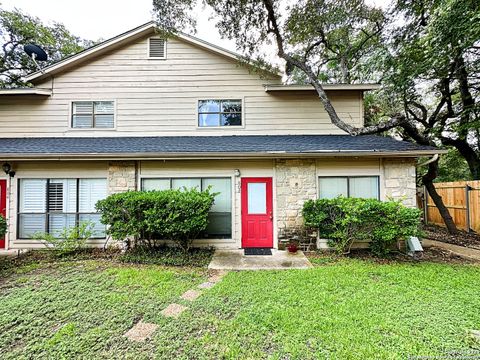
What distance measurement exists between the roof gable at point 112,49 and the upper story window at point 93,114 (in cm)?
127

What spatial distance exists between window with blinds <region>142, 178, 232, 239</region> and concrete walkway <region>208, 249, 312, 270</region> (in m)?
0.76

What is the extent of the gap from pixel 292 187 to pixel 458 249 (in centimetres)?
497

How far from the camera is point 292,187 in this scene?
6.20 meters

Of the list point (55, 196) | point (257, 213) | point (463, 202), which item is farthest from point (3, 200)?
point (463, 202)

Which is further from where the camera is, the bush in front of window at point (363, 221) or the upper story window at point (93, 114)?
the upper story window at point (93, 114)

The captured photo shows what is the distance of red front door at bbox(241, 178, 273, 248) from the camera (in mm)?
6258

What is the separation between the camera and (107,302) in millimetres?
3387

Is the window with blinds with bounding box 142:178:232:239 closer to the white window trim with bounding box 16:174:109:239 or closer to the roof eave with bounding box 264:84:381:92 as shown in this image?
the white window trim with bounding box 16:174:109:239

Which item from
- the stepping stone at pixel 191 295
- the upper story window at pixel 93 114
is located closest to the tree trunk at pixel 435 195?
the stepping stone at pixel 191 295

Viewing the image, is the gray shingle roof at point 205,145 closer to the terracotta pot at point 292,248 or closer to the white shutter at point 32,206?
the white shutter at point 32,206

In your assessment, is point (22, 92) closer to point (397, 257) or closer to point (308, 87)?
point (308, 87)

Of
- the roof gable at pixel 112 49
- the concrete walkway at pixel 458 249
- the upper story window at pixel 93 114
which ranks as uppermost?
the roof gable at pixel 112 49

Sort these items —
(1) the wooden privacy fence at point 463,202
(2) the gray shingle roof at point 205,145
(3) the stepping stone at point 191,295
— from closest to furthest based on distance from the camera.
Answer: (3) the stepping stone at point 191,295 < (2) the gray shingle roof at point 205,145 < (1) the wooden privacy fence at point 463,202

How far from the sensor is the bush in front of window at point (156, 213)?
517cm
